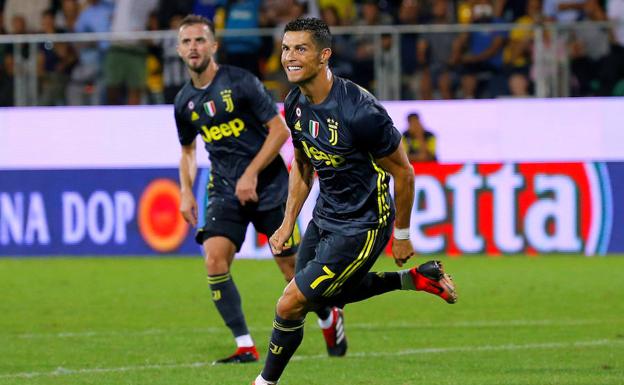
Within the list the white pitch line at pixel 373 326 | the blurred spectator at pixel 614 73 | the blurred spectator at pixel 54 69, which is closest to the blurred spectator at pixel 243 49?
the blurred spectator at pixel 54 69

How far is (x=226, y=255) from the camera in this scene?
9.40 meters

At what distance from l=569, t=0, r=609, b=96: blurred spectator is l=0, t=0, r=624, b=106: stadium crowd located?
1 cm

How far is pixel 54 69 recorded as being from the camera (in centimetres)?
1809

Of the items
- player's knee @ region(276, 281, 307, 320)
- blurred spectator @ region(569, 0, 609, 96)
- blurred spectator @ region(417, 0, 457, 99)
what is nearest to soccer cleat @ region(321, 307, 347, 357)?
player's knee @ region(276, 281, 307, 320)

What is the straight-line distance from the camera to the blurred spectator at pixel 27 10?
765 inches

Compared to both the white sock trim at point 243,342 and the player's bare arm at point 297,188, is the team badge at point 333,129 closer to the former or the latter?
the player's bare arm at point 297,188

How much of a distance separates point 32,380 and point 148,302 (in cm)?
464

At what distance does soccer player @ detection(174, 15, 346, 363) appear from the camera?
939 centimetres

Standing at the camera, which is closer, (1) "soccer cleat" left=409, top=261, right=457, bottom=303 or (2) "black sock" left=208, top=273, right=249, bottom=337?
(1) "soccer cleat" left=409, top=261, right=457, bottom=303

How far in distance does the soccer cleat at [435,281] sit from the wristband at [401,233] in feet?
1.49

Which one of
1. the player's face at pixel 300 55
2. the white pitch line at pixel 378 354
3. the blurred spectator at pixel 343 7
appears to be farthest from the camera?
the blurred spectator at pixel 343 7

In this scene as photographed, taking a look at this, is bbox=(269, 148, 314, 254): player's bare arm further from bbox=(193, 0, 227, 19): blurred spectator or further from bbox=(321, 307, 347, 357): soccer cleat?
bbox=(193, 0, 227, 19): blurred spectator

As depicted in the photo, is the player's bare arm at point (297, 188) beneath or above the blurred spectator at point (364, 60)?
above

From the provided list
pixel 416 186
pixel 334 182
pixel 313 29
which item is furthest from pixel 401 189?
pixel 416 186
